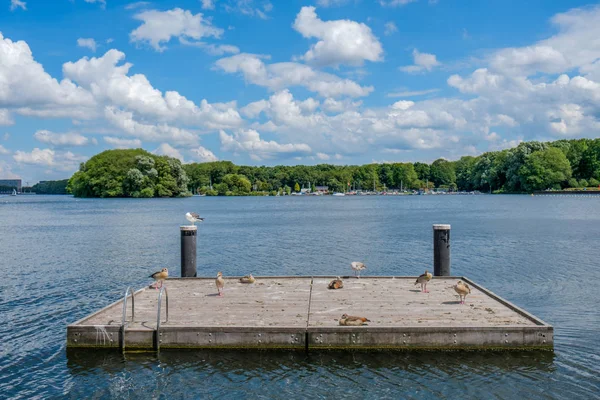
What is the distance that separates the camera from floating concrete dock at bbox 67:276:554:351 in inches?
438

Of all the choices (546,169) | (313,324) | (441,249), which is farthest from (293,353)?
(546,169)

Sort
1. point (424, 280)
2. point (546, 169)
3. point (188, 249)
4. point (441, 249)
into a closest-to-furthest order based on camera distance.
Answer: point (424, 280) < point (441, 249) < point (188, 249) < point (546, 169)

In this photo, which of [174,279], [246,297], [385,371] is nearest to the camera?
[385,371]

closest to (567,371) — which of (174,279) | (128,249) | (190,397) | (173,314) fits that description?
(190,397)

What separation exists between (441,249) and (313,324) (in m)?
6.83

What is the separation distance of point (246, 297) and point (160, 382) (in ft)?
13.5

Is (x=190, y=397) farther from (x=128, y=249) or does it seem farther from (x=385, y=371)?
(x=128, y=249)

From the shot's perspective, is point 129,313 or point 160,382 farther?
point 129,313

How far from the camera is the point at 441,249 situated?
668 inches

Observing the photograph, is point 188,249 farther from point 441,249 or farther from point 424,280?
point 441,249

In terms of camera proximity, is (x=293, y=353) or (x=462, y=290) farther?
(x=462, y=290)

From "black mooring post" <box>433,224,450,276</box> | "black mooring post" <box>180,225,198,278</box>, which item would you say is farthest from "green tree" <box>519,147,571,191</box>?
"black mooring post" <box>180,225,198,278</box>

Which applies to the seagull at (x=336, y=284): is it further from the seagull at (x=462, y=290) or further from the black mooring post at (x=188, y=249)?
the black mooring post at (x=188, y=249)

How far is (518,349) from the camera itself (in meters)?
11.2
